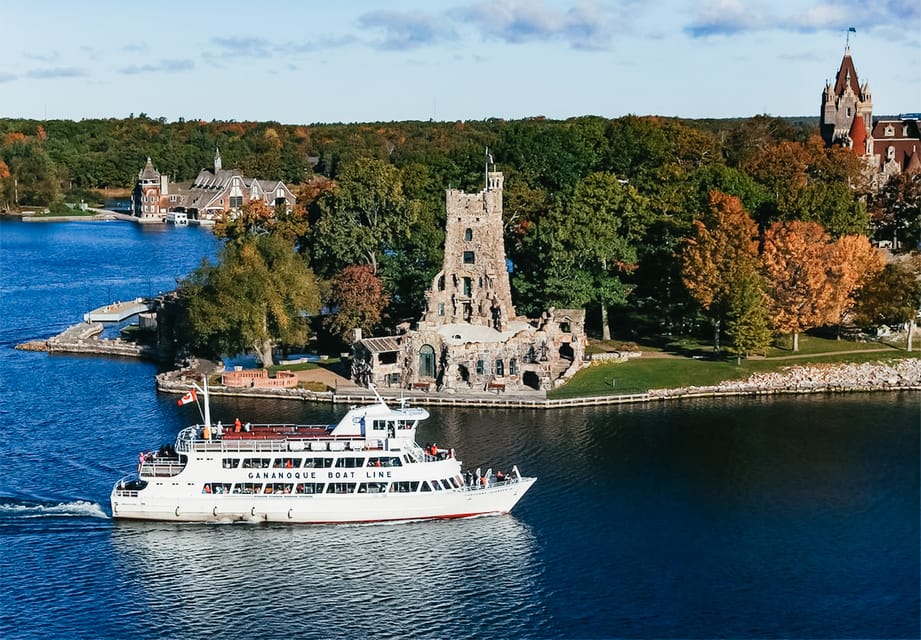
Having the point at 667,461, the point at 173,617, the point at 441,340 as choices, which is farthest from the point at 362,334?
the point at 173,617

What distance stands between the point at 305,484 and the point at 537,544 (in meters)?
14.5

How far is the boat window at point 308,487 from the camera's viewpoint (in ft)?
243

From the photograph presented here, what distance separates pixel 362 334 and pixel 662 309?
93.8 feet

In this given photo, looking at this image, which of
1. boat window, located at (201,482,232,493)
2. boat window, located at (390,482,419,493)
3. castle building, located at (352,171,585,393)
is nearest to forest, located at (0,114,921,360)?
castle building, located at (352,171,585,393)

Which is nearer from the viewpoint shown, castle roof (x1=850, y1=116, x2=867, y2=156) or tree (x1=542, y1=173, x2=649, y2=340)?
tree (x1=542, y1=173, x2=649, y2=340)

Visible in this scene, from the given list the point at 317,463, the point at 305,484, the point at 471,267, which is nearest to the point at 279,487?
the point at 305,484

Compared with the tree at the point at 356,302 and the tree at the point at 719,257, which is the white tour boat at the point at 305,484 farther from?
the tree at the point at 719,257

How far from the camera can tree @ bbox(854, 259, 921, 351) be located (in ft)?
359

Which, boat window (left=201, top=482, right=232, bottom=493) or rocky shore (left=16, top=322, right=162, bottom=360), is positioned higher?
rocky shore (left=16, top=322, right=162, bottom=360)

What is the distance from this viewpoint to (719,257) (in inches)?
4333

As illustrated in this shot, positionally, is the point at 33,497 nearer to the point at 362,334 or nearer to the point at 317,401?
the point at 317,401

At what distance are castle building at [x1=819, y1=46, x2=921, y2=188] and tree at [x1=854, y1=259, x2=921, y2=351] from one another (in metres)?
47.4

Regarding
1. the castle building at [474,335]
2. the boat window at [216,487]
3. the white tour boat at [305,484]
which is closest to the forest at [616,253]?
the castle building at [474,335]

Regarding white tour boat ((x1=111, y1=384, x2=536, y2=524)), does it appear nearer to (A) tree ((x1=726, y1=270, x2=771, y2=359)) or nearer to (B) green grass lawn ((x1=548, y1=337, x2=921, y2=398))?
(B) green grass lawn ((x1=548, y1=337, x2=921, y2=398))
